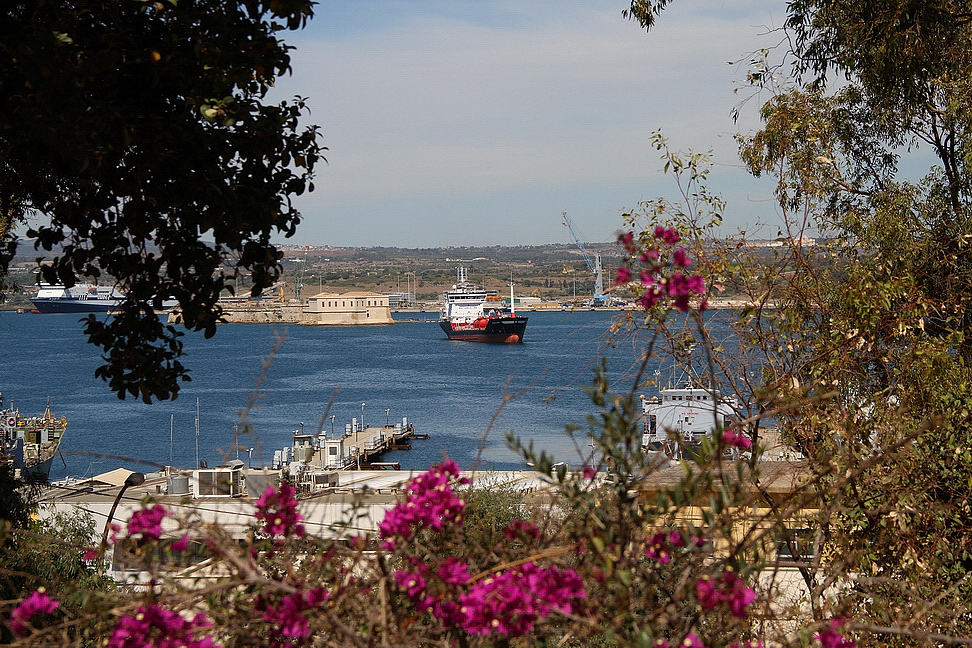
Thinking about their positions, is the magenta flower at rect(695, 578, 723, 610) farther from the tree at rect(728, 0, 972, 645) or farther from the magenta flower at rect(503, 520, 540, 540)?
the tree at rect(728, 0, 972, 645)

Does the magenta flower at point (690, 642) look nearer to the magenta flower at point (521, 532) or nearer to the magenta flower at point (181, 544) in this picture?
the magenta flower at point (521, 532)

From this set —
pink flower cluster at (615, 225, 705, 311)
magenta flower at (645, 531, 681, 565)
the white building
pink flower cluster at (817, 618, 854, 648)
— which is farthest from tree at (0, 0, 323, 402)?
the white building

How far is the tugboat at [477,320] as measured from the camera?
7044 centimetres

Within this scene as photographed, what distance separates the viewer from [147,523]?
5.76 feet

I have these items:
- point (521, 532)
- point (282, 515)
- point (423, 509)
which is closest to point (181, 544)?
point (282, 515)

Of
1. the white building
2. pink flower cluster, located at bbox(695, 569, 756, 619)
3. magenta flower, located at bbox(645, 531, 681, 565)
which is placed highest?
magenta flower, located at bbox(645, 531, 681, 565)

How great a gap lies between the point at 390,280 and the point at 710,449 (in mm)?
118060

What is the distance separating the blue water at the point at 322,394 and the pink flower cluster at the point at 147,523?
280cm

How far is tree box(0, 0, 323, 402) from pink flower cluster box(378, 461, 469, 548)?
1.56 m

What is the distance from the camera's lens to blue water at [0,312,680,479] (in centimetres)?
3089

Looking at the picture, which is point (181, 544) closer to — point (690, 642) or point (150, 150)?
point (690, 642)

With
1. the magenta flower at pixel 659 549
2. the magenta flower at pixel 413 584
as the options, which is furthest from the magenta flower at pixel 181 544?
the magenta flower at pixel 659 549

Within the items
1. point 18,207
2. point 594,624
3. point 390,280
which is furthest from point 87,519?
point 390,280

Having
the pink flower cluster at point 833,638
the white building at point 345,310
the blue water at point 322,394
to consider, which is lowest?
the blue water at point 322,394
